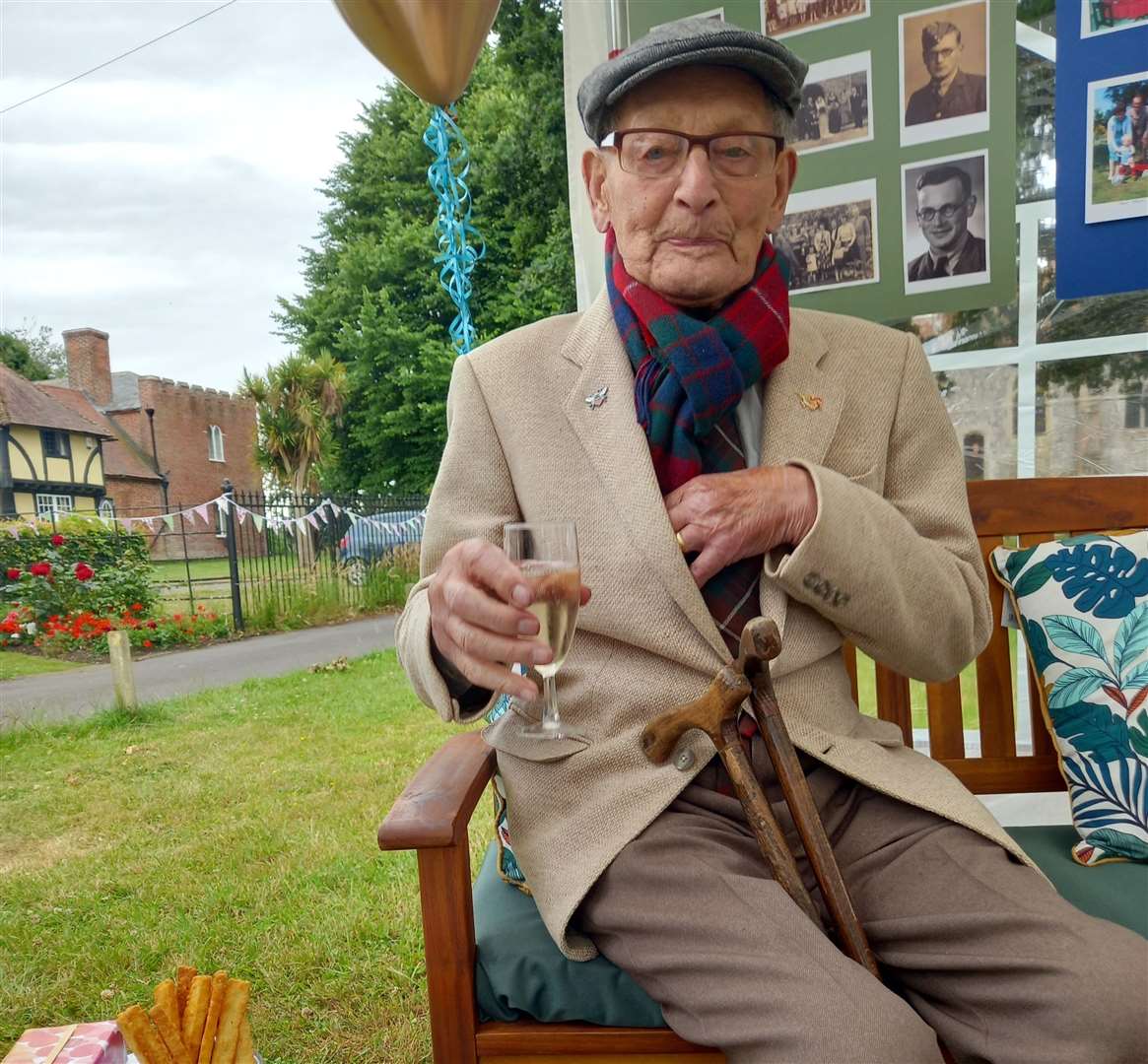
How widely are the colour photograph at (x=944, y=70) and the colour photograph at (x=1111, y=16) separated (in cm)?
21

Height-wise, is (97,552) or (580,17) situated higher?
(580,17)

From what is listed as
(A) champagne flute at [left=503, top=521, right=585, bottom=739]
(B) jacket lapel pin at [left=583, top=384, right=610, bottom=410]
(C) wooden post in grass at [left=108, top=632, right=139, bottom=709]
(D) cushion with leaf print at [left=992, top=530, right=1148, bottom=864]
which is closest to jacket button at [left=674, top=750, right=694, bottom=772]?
(A) champagne flute at [left=503, top=521, right=585, bottom=739]

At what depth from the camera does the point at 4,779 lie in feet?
11.8

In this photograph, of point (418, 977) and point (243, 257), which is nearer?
point (418, 977)

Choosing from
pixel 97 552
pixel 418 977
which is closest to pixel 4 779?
pixel 97 552

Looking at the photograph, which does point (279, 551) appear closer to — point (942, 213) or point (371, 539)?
point (371, 539)

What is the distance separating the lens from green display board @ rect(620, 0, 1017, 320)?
6.71 feet

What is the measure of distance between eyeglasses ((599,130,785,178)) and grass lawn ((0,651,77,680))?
345cm

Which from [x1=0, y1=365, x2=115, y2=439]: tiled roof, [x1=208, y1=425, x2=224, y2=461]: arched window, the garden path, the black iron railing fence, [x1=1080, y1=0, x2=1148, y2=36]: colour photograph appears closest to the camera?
[x1=1080, y1=0, x2=1148, y2=36]: colour photograph

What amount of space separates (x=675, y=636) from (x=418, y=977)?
1.86m

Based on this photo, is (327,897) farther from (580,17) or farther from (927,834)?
(580,17)

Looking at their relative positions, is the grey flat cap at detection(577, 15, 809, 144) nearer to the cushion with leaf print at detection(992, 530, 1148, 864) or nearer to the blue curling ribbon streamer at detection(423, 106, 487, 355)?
the blue curling ribbon streamer at detection(423, 106, 487, 355)

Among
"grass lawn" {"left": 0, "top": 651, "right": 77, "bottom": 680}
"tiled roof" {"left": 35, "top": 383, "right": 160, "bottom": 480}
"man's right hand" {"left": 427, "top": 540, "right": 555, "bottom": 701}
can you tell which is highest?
"tiled roof" {"left": 35, "top": 383, "right": 160, "bottom": 480}

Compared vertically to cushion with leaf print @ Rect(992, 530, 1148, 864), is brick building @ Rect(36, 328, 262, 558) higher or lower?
higher
